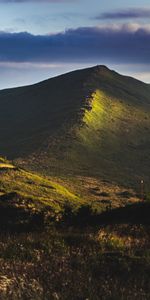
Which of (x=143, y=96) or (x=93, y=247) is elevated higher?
(x=143, y=96)

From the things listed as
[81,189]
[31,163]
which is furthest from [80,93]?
[81,189]

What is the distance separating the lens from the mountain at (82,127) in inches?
4311

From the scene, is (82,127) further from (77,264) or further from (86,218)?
(77,264)

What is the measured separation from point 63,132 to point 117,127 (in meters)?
18.3

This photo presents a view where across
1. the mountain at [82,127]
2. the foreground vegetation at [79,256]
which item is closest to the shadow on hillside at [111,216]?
the foreground vegetation at [79,256]

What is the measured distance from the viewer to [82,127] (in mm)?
132500

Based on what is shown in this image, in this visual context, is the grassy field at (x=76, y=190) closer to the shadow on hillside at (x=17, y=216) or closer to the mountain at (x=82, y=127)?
the shadow on hillside at (x=17, y=216)

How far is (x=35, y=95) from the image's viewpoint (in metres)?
187

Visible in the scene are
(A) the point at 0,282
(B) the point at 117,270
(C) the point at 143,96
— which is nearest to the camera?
(A) the point at 0,282

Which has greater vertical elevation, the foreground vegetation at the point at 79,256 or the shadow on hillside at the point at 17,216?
the shadow on hillside at the point at 17,216

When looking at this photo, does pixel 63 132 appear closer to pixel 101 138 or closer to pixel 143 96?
pixel 101 138

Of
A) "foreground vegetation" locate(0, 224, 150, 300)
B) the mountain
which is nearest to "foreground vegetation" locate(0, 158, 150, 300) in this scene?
"foreground vegetation" locate(0, 224, 150, 300)

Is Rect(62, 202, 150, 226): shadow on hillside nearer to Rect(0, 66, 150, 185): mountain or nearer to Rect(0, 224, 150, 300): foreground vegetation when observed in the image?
Rect(0, 224, 150, 300): foreground vegetation

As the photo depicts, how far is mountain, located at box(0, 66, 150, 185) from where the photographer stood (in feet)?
359
